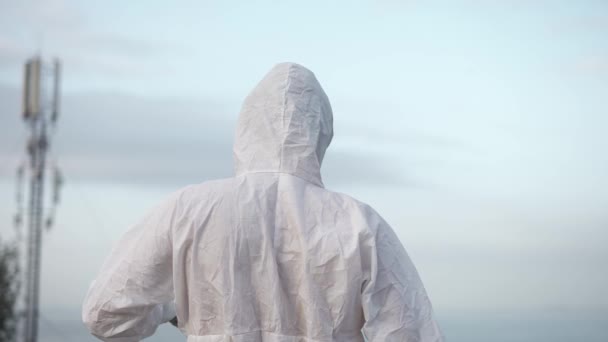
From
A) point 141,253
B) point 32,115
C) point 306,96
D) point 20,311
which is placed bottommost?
point 20,311

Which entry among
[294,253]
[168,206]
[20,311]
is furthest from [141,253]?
[20,311]

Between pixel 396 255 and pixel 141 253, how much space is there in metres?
1.11

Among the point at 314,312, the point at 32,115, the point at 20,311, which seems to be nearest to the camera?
the point at 314,312

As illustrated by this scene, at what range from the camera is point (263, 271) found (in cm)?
373

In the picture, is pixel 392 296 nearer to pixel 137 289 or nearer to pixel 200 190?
pixel 200 190

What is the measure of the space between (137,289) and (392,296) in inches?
43.2

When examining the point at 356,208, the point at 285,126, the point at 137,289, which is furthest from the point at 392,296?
the point at 137,289

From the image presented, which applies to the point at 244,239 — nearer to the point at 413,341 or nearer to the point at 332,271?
the point at 332,271

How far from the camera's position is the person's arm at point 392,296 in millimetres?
3787

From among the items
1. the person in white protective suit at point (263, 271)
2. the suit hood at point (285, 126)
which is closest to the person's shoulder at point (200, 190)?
the person in white protective suit at point (263, 271)

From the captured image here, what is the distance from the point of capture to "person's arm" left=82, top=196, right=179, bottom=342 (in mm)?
3793

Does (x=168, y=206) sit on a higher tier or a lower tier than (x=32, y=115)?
higher

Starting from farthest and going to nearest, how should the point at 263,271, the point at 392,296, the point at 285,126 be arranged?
the point at 285,126 → the point at 392,296 → the point at 263,271

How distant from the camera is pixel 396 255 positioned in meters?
3.95
